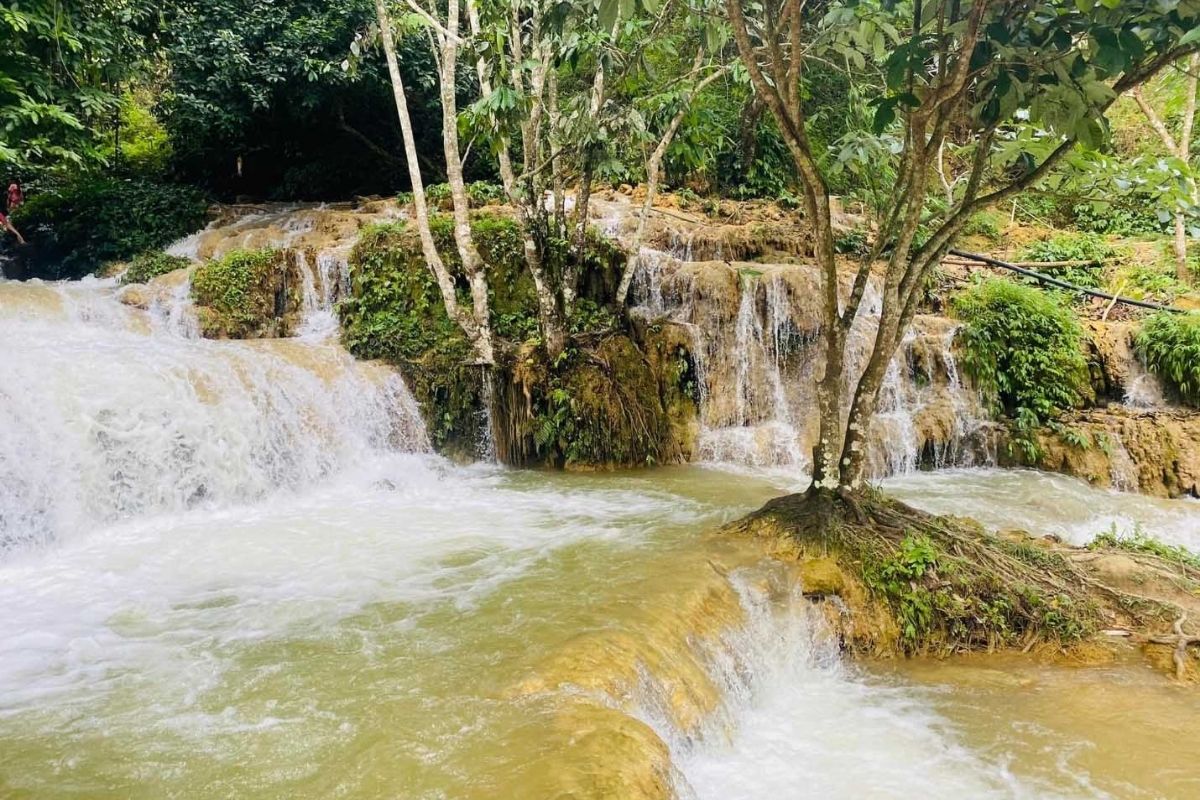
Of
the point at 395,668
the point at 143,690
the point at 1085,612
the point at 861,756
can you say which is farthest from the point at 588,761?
the point at 1085,612

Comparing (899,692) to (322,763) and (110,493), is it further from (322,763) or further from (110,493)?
(110,493)

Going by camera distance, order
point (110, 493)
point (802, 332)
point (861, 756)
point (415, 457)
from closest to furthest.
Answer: point (861, 756) → point (110, 493) → point (415, 457) → point (802, 332)

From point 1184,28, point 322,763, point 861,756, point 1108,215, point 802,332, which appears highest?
point 1108,215

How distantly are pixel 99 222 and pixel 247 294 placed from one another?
13.8ft

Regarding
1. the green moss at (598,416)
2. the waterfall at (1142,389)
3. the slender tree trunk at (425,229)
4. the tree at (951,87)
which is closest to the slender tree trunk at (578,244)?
the green moss at (598,416)

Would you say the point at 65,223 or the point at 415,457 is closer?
the point at 415,457

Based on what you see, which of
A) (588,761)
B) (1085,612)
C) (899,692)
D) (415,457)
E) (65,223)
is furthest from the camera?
(65,223)

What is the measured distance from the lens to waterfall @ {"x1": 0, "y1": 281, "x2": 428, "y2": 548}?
231 inches

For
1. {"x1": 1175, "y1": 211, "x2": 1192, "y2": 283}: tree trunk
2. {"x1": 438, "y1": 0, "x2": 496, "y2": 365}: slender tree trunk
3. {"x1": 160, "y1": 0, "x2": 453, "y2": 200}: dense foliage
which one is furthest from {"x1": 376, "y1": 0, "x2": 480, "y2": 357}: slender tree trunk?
{"x1": 1175, "y1": 211, "x2": 1192, "y2": 283}: tree trunk

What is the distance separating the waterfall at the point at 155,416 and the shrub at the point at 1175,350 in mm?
9372

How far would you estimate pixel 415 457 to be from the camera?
8.38m

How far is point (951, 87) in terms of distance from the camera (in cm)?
407

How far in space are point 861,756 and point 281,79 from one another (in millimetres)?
13392

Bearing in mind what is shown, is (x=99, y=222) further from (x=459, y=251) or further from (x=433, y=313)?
(x=459, y=251)
